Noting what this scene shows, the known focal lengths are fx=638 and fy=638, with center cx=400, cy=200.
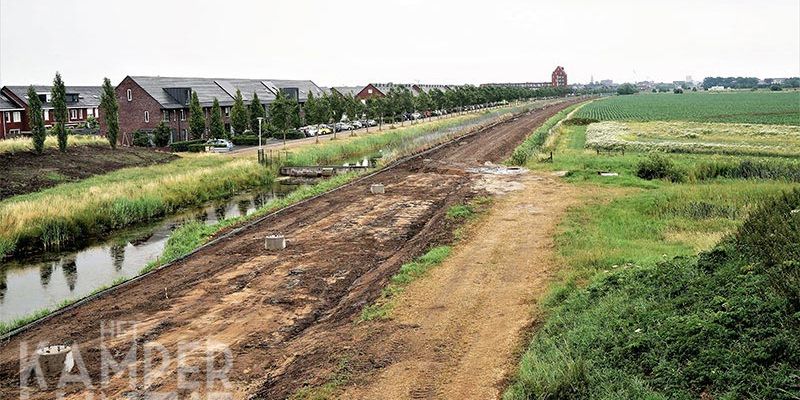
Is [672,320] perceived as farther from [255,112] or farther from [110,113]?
[255,112]

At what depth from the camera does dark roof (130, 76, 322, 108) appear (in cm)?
5906

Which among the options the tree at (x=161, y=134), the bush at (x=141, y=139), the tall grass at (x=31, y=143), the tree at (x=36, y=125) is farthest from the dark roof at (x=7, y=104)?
the tree at (x=36, y=125)

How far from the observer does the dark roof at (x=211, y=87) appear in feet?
194

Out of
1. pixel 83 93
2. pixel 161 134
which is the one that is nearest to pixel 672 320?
pixel 161 134

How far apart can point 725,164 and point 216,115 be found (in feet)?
129

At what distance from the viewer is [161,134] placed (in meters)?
52.6

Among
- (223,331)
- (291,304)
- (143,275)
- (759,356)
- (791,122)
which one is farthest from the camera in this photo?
(791,122)

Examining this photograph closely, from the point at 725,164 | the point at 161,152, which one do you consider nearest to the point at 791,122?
the point at 725,164

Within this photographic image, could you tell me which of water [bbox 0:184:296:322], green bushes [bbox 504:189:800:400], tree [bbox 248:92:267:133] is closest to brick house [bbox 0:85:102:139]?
tree [bbox 248:92:267:133]

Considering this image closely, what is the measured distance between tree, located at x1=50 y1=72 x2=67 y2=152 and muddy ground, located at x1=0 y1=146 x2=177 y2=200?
2.78 ft

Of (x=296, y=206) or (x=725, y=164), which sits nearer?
(x=296, y=206)

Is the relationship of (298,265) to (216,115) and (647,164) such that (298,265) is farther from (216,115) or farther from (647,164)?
(216,115)

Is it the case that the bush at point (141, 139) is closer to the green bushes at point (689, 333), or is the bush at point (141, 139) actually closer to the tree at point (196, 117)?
the tree at point (196, 117)

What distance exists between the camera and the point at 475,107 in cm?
13400
